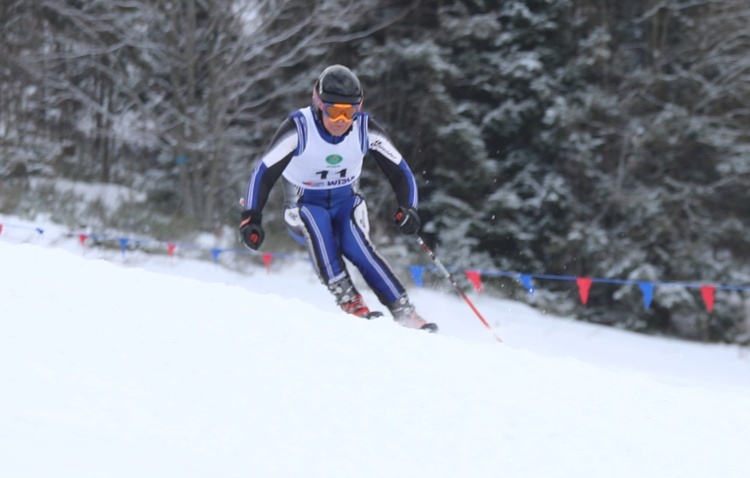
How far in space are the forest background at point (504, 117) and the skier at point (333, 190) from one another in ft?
25.6

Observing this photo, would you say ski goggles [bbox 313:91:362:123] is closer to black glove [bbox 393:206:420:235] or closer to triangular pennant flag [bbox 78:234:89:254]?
black glove [bbox 393:206:420:235]

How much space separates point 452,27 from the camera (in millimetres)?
15086

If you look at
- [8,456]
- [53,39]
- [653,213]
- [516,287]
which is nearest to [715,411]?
[8,456]

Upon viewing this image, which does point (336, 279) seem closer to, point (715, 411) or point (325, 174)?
point (325, 174)

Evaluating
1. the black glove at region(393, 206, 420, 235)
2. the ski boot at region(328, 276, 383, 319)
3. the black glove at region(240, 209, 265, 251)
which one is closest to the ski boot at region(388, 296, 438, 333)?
the ski boot at region(328, 276, 383, 319)

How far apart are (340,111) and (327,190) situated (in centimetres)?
63

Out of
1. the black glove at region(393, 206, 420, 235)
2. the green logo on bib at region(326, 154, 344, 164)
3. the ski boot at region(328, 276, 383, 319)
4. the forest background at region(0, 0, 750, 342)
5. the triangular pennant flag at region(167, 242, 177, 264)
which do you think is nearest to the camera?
the ski boot at region(328, 276, 383, 319)

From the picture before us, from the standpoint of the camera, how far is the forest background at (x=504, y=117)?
46.5 ft

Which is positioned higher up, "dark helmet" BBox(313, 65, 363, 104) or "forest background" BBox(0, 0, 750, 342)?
"dark helmet" BBox(313, 65, 363, 104)

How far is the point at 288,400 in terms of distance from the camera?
300 cm

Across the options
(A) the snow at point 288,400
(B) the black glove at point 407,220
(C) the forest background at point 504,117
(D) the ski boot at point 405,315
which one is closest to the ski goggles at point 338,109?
(B) the black glove at point 407,220

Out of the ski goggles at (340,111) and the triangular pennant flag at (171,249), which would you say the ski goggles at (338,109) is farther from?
the triangular pennant flag at (171,249)

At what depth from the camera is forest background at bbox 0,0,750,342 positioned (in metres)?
14.2

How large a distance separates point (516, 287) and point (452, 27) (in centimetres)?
494
